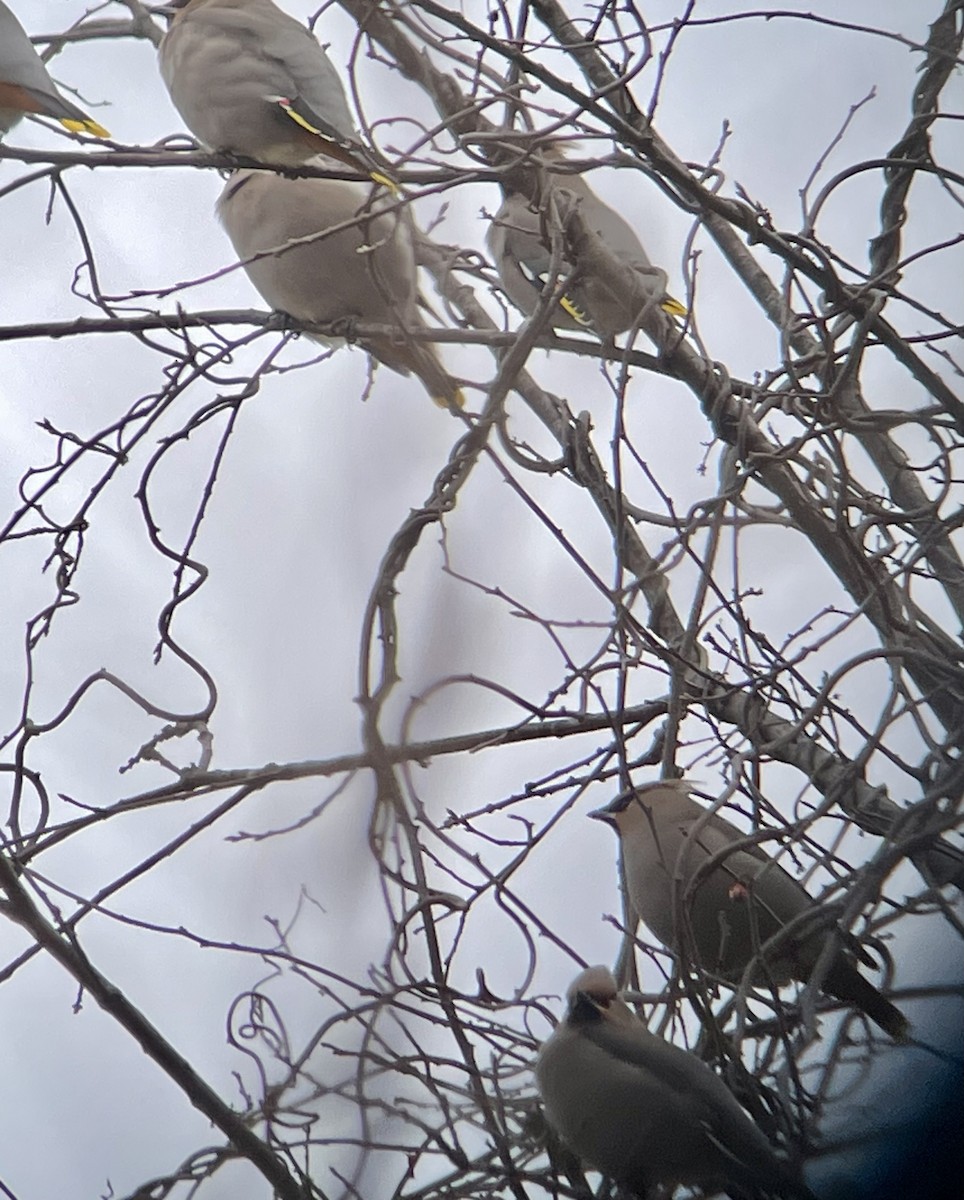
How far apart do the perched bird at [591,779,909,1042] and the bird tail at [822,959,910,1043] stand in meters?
0.05

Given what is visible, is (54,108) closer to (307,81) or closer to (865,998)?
(307,81)

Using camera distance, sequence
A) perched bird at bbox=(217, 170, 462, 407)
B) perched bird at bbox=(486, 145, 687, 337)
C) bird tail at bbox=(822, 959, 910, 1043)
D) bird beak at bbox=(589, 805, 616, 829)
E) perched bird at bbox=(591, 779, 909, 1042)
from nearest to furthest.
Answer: bird tail at bbox=(822, 959, 910, 1043), perched bird at bbox=(591, 779, 909, 1042), bird beak at bbox=(589, 805, 616, 829), perched bird at bbox=(486, 145, 687, 337), perched bird at bbox=(217, 170, 462, 407)

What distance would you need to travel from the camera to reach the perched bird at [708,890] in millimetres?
1216

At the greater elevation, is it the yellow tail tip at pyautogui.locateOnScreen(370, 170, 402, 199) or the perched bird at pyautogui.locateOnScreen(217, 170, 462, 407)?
the perched bird at pyautogui.locateOnScreen(217, 170, 462, 407)

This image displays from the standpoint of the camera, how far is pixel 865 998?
742 millimetres

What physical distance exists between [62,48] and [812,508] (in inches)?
78.3

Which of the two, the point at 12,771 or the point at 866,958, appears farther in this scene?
the point at 12,771

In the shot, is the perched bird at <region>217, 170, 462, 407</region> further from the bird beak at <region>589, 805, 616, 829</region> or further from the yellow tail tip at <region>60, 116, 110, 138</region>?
the bird beak at <region>589, 805, 616, 829</region>

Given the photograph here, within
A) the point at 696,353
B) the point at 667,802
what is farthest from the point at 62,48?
the point at 667,802

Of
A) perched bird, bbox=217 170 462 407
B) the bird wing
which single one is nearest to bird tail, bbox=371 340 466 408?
perched bird, bbox=217 170 462 407

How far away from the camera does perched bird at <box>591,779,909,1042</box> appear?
3.99 ft

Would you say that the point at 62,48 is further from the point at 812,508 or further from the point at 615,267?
the point at 812,508

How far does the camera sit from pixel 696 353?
2188mm

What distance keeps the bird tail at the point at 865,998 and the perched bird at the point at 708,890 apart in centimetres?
5
